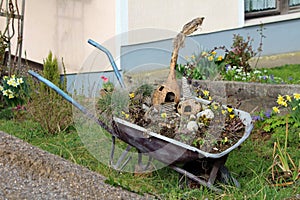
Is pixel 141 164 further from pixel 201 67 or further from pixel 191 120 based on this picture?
pixel 201 67

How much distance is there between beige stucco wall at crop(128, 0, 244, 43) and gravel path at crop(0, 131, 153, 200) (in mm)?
2858

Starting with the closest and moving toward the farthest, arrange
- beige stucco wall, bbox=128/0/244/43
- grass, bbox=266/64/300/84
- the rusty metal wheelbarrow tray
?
the rusty metal wheelbarrow tray → grass, bbox=266/64/300/84 → beige stucco wall, bbox=128/0/244/43

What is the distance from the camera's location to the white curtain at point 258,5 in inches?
340

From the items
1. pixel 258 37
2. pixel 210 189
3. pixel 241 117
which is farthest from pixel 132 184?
pixel 258 37

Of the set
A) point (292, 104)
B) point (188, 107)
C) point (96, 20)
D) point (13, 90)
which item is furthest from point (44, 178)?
point (96, 20)

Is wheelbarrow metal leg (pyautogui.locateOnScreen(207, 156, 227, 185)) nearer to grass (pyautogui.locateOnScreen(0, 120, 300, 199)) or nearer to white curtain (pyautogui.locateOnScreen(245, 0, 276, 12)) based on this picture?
grass (pyautogui.locateOnScreen(0, 120, 300, 199))

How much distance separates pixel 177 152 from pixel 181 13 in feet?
13.4

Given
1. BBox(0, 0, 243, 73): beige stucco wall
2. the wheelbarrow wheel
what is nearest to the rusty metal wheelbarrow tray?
the wheelbarrow wheel

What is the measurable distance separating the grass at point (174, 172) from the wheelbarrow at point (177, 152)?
12 centimetres

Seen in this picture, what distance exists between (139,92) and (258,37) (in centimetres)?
424

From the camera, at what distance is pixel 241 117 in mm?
4109

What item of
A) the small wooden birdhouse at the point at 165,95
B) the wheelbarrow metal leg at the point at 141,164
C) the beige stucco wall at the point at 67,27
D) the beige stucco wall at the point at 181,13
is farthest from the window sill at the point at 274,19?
the wheelbarrow metal leg at the point at 141,164

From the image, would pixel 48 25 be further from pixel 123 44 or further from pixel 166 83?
pixel 166 83

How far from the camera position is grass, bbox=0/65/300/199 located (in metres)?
3.74
